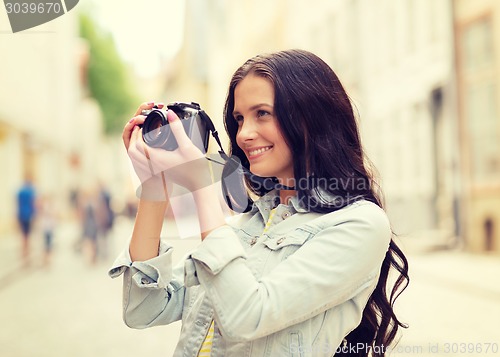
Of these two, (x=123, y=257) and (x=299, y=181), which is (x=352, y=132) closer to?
(x=299, y=181)

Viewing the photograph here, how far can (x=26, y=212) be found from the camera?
10148 mm

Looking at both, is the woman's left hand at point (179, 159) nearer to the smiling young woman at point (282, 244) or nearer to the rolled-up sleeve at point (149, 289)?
the smiling young woman at point (282, 244)

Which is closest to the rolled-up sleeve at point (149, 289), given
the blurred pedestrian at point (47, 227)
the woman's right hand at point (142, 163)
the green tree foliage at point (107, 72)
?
the woman's right hand at point (142, 163)

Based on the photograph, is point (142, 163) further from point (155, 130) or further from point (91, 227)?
point (91, 227)

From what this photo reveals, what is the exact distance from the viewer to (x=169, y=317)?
1477 mm

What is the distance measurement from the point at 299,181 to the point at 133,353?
3.50 meters

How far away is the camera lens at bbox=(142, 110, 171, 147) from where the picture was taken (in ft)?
4.02

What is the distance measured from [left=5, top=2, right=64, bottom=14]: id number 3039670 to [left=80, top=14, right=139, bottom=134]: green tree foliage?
32.5m

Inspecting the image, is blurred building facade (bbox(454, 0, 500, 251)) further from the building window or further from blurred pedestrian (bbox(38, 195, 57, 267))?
blurred pedestrian (bbox(38, 195, 57, 267))

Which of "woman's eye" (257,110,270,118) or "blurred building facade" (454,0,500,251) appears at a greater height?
"woman's eye" (257,110,270,118)

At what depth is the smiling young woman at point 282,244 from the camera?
1187 mm

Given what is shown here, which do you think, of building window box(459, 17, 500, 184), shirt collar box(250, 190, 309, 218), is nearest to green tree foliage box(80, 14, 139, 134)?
building window box(459, 17, 500, 184)

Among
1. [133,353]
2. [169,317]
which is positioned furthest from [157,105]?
[133,353]

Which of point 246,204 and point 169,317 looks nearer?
point 169,317
